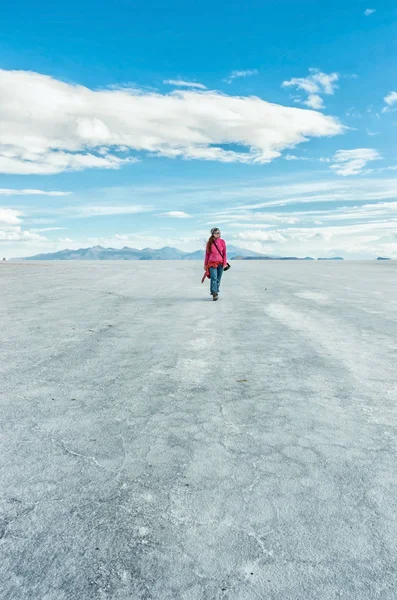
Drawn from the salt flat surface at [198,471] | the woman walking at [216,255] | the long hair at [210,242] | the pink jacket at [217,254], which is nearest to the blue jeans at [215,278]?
the woman walking at [216,255]

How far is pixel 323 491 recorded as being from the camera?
3.07 metres

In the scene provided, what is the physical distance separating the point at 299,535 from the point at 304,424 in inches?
64.3

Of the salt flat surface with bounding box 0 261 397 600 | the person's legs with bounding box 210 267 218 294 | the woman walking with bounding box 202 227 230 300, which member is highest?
the woman walking with bounding box 202 227 230 300

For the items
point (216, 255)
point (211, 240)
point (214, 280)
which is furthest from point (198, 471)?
point (211, 240)

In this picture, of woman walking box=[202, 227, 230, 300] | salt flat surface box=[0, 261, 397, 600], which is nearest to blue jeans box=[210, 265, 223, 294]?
woman walking box=[202, 227, 230, 300]

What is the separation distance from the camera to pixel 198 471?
3322 mm

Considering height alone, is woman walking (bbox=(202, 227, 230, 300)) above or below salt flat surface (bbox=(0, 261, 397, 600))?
above

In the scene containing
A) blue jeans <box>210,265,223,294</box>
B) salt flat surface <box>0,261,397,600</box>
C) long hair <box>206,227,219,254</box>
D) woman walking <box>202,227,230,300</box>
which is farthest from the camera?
long hair <box>206,227,219,254</box>

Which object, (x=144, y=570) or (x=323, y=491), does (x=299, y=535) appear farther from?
(x=144, y=570)

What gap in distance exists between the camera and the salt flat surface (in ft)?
7.70

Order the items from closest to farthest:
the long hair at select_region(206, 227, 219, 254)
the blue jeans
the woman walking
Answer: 1. the blue jeans
2. the woman walking
3. the long hair at select_region(206, 227, 219, 254)

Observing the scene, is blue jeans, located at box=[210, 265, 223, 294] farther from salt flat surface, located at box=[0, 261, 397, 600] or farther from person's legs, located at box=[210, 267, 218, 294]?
salt flat surface, located at box=[0, 261, 397, 600]

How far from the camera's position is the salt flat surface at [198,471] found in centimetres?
235

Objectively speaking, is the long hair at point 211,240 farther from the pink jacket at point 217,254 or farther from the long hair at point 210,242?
the pink jacket at point 217,254
